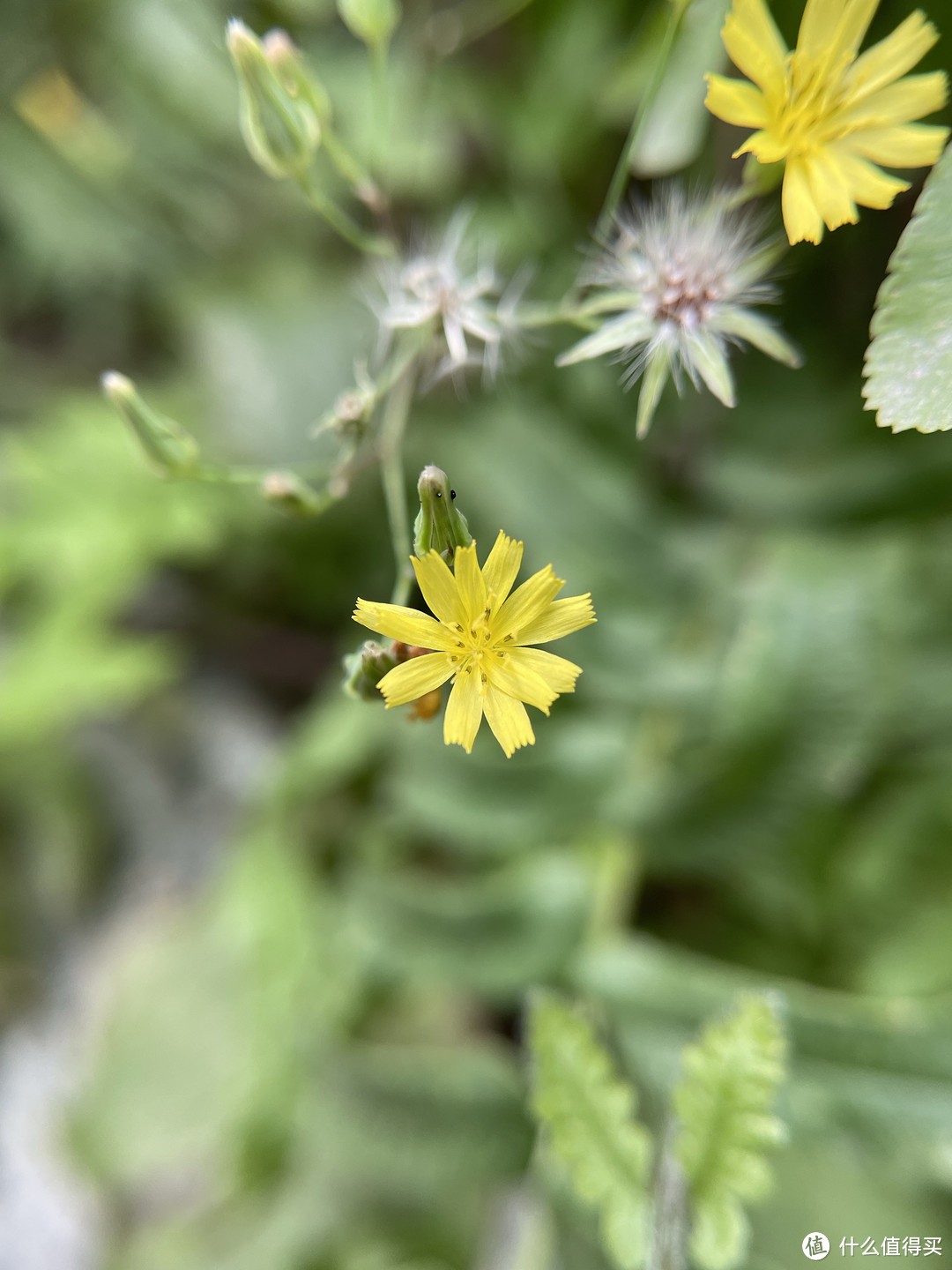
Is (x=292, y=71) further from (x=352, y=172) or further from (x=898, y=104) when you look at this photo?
(x=898, y=104)

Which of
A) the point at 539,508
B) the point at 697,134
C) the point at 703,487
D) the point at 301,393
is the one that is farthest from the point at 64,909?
the point at 697,134

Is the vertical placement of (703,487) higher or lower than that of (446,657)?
higher

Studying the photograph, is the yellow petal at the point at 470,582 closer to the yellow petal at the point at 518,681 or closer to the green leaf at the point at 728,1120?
the yellow petal at the point at 518,681

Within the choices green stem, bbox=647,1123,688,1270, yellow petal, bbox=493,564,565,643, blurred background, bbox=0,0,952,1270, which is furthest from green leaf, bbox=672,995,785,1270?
yellow petal, bbox=493,564,565,643

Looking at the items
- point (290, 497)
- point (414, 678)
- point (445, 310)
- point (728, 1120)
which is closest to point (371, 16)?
point (445, 310)

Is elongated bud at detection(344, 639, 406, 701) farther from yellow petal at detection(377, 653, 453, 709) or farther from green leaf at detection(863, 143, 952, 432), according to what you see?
green leaf at detection(863, 143, 952, 432)

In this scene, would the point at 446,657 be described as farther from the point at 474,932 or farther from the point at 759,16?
the point at 474,932

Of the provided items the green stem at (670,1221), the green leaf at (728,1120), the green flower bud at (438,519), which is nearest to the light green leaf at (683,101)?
the green flower bud at (438,519)
